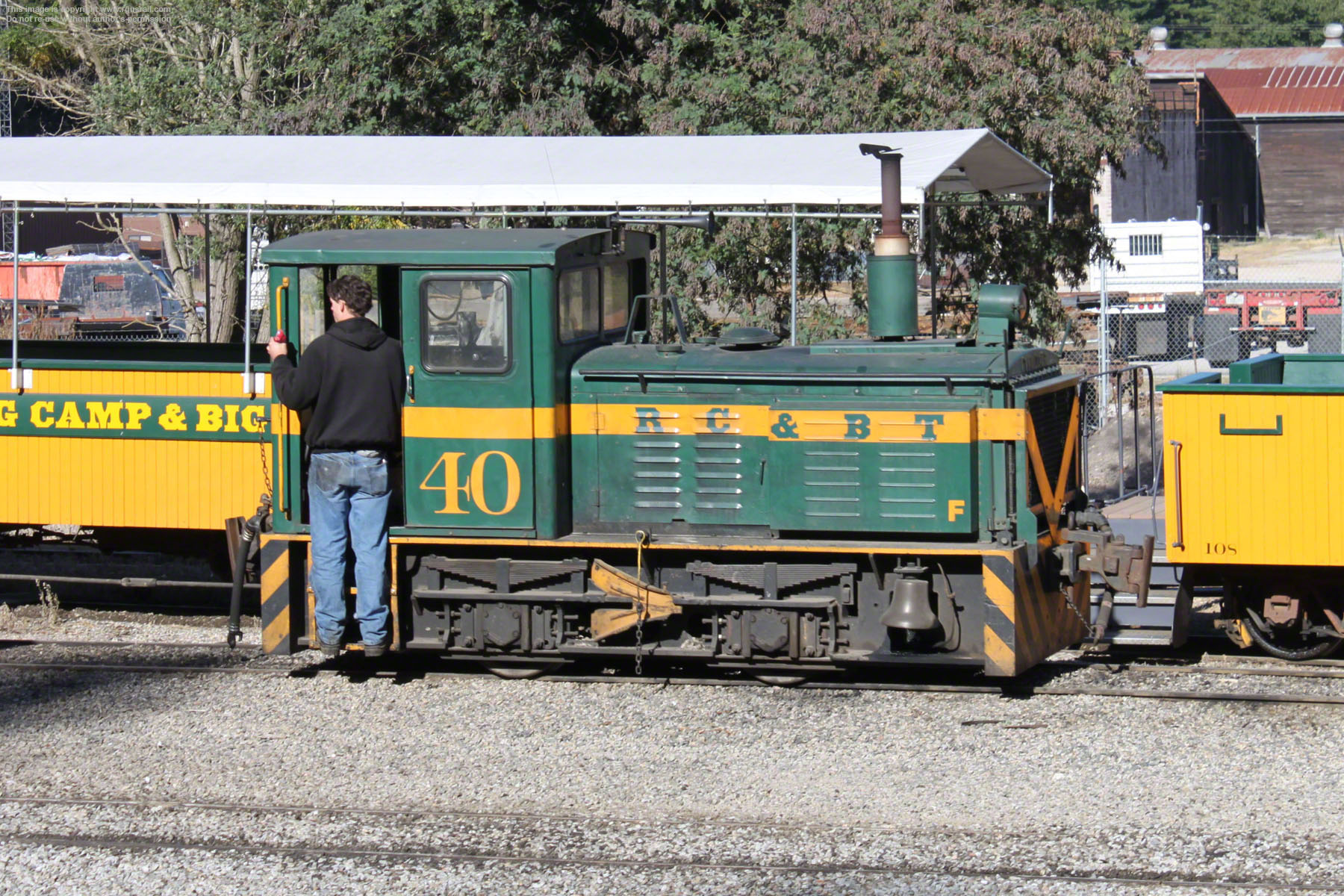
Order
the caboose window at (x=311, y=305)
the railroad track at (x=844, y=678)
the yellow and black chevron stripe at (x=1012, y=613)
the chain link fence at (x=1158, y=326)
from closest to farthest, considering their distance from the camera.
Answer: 1. the yellow and black chevron stripe at (x=1012, y=613)
2. the railroad track at (x=844, y=678)
3. the caboose window at (x=311, y=305)
4. the chain link fence at (x=1158, y=326)

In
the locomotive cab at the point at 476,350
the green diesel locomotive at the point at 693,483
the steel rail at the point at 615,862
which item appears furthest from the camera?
the locomotive cab at the point at 476,350

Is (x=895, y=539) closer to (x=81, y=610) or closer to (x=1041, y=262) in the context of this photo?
(x=81, y=610)

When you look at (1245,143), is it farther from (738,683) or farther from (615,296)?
(738,683)

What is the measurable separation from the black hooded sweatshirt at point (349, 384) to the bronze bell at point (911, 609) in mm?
2808

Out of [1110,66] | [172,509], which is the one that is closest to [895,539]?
[172,509]

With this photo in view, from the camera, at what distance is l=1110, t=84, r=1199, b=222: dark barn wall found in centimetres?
4303

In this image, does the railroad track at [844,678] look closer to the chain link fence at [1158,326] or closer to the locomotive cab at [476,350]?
the locomotive cab at [476,350]

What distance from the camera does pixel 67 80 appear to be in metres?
23.1

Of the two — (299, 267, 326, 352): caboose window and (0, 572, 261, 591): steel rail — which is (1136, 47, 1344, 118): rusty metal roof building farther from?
(299, 267, 326, 352): caboose window

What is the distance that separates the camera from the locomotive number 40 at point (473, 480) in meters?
8.10

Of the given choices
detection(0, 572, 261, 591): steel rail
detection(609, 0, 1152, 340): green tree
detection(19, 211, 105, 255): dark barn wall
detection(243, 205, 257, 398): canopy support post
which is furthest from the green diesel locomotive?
detection(19, 211, 105, 255): dark barn wall

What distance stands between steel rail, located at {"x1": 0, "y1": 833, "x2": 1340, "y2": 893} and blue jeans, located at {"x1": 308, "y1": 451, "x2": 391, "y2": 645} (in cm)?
224

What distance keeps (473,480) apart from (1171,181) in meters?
39.4

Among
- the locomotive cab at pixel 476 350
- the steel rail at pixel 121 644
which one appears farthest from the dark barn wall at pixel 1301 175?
the steel rail at pixel 121 644
